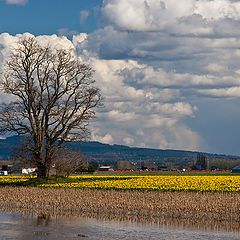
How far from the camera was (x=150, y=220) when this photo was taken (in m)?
32.7

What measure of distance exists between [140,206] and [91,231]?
8.13 meters

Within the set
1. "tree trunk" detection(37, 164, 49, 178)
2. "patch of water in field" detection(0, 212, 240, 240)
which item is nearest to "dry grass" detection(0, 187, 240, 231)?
"patch of water in field" detection(0, 212, 240, 240)

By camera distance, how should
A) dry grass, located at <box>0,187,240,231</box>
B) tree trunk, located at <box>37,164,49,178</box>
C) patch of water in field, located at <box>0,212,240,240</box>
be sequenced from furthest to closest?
tree trunk, located at <box>37,164,49,178</box> → dry grass, located at <box>0,187,240,231</box> → patch of water in field, located at <box>0,212,240,240</box>

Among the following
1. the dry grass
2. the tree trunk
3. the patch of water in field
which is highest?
the tree trunk

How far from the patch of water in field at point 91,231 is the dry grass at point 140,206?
1607 millimetres

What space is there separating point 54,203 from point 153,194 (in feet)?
22.0

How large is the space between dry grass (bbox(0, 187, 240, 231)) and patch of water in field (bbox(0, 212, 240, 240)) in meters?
1.61

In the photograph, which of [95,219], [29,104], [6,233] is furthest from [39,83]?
[6,233]

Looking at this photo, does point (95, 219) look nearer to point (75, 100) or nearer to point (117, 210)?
point (117, 210)

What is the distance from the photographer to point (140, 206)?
3700 cm

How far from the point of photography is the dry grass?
32562 millimetres

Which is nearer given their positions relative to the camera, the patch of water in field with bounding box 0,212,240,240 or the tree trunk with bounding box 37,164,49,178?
the patch of water in field with bounding box 0,212,240,240

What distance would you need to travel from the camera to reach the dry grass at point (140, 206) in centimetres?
3256

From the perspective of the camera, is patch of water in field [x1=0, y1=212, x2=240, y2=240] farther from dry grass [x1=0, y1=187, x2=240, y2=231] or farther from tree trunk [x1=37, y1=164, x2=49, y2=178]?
tree trunk [x1=37, y1=164, x2=49, y2=178]
